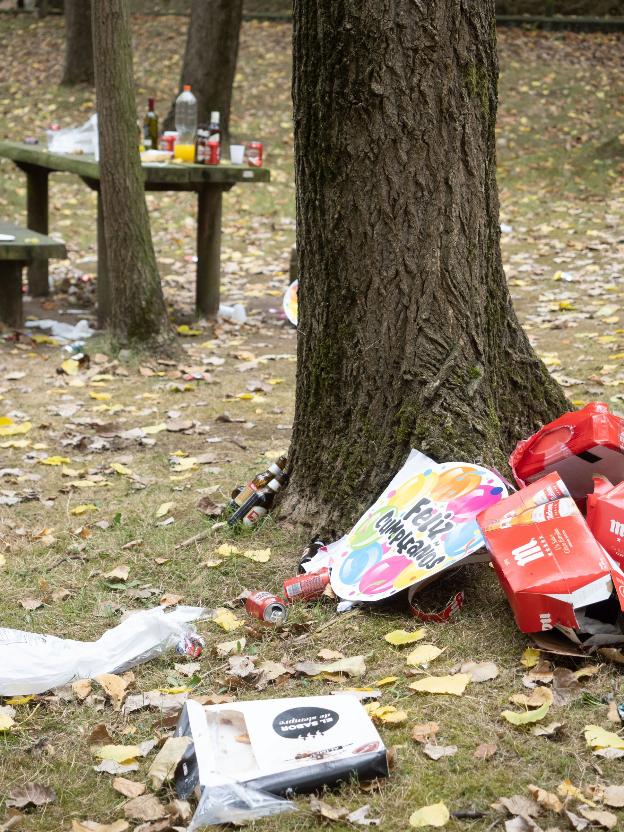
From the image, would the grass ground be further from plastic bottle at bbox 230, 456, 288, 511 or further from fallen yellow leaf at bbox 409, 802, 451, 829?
plastic bottle at bbox 230, 456, 288, 511

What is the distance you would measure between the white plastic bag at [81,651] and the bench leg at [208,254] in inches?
189

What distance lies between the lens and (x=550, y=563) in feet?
9.32

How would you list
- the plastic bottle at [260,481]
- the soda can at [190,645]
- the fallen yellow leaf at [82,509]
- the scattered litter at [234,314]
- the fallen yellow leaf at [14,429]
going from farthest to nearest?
1. the scattered litter at [234,314]
2. the fallen yellow leaf at [14,429]
3. the fallen yellow leaf at [82,509]
4. the plastic bottle at [260,481]
5. the soda can at [190,645]

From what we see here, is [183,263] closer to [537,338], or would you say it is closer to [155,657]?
[537,338]

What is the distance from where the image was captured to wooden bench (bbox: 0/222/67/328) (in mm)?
7012

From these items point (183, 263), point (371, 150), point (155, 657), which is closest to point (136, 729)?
point (155, 657)

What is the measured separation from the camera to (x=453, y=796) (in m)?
2.33

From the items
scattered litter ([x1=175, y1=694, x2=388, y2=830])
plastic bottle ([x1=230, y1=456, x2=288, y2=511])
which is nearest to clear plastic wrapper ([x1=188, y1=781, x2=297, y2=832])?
scattered litter ([x1=175, y1=694, x2=388, y2=830])

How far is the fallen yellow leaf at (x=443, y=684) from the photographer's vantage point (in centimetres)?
274

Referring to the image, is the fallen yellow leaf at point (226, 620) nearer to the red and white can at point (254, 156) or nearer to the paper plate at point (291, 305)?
the paper plate at point (291, 305)

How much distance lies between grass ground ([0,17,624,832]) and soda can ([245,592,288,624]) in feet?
0.17

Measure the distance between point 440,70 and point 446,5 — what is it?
20 cm

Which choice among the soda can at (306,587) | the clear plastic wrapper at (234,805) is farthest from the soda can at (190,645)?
the clear plastic wrapper at (234,805)

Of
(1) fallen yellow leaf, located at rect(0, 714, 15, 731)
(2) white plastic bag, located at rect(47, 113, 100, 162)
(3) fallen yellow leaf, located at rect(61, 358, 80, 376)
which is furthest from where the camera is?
(2) white plastic bag, located at rect(47, 113, 100, 162)
